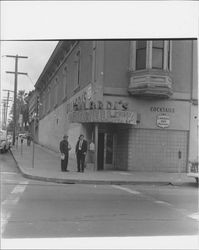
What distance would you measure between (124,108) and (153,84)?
29.3 inches

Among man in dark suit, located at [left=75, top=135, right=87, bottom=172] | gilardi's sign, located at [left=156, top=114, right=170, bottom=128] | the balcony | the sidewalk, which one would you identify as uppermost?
the balcony

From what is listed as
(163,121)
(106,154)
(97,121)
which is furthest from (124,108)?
(163,121)

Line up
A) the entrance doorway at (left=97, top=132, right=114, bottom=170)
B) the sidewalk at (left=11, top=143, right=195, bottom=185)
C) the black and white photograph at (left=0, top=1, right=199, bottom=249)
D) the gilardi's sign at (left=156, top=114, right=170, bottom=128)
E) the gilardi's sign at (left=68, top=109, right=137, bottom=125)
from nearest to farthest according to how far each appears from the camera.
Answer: the black and white photograph at (left=0, top=1, right=199, bottom=249)
the gilardi's sign at (left=156, top=114, right=170, bottom=128)
the sidewalk at (left=11, top=143, right=195, bottom=185)
the gilardi's sign at (left=68, top=109, right=137, bottom=125)
the entrance doorway at (left=97, top=132, right=114, bottom=170)

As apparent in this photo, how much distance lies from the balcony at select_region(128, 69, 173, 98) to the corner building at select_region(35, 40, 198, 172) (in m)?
0.02

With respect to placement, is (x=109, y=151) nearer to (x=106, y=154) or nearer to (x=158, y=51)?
(x=106, y=154)

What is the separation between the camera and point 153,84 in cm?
856

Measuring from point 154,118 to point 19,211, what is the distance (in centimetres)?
261

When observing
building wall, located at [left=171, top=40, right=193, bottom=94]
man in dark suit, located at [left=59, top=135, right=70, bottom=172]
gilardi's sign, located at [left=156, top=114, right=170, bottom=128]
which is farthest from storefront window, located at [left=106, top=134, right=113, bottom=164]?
man in dark suit, located at [left=59, top=135, right=70, bottom=172]

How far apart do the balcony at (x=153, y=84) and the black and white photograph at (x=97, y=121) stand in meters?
0.04

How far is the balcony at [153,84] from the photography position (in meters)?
6.50

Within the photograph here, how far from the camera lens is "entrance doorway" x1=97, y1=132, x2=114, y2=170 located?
741cm

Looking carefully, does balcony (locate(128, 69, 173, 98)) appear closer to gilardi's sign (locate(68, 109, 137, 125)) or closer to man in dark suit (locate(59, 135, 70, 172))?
gilardi's sign (locate(68, 109, 137, 125))

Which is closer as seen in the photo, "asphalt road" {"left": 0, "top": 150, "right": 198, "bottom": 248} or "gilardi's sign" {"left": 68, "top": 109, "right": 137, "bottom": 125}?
"asphalt road" {"left": 0, "top": 150, "right": 198, "bottom": 248}

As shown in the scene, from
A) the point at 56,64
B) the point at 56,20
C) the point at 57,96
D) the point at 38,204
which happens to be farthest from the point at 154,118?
the point at 56,20
